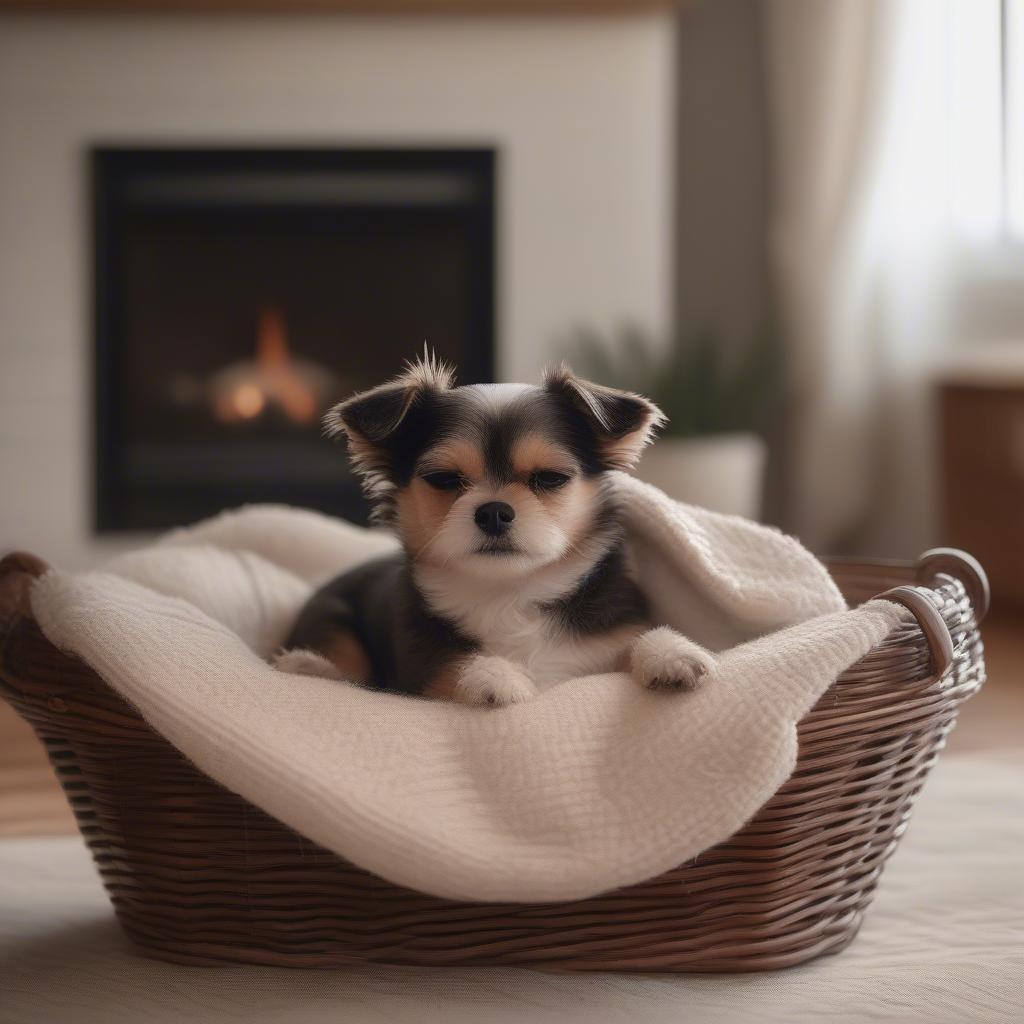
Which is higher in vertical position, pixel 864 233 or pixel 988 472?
pixel 864 233

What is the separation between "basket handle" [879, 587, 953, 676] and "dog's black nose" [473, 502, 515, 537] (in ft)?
1.48

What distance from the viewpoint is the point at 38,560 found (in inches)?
68.5

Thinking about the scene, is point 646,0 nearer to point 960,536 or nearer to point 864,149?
point 864,149

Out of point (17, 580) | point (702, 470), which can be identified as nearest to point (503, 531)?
point (17, 580)

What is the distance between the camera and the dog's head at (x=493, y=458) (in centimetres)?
152

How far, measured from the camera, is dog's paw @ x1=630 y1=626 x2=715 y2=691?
144 cm

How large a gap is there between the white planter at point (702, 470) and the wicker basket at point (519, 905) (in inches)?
99.9

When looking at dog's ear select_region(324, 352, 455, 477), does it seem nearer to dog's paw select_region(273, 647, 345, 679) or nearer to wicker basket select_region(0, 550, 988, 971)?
dog's paw select_region(273, 647, 345, 679)

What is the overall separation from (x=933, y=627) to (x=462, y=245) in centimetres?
316

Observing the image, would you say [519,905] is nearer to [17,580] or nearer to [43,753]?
[17,580]

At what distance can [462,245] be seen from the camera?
4414 millimetres

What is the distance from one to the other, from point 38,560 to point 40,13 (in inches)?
118

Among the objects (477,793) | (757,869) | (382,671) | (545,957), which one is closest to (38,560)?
(382,671)

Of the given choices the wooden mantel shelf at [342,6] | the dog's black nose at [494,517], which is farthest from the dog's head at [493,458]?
the wooden mantel shelf at [342,6]
